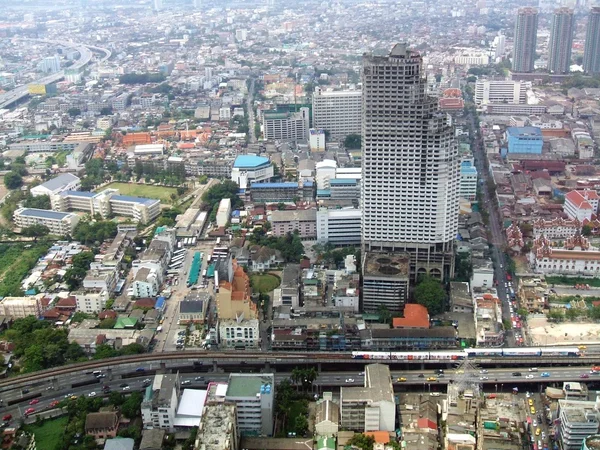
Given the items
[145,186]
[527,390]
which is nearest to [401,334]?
[527,390]

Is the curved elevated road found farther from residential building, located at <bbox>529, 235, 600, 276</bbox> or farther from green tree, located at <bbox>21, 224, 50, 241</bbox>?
residential building, located at <bbox>529, 235, 600, 276</bbox>

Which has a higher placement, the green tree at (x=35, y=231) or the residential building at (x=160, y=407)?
the residential building at (x=160, y=407)

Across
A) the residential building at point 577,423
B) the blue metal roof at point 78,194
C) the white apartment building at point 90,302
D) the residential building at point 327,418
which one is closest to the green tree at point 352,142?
the blue metal roof at point 78,194

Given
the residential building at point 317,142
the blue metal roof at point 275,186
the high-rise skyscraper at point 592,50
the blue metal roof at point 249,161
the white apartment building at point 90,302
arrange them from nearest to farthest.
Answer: the white apartment building at point 90,302
the blue metal roof at point 275,186
the blue metal roof at point 249,161
the residential building at point 317,142
the high-rise skyscraper at point 592,50

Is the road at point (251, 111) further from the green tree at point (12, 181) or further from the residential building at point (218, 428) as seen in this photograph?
the residential building at point (218, 428)

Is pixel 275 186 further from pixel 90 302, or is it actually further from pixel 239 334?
pixel 239 334

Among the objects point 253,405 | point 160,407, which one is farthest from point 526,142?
point 160,407
